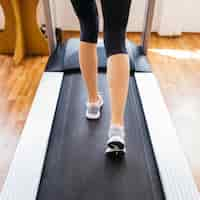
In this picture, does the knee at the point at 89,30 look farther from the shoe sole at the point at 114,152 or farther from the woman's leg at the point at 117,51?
the shoe sole at the point at 114,152

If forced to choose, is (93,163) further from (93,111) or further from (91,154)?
(93,111)

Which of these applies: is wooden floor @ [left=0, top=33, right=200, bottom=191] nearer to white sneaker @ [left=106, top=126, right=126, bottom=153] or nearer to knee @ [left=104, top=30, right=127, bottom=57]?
white sneaker @ [left=106, top=126, right=126, bottom=153]

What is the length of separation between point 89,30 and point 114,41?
0.25 metres

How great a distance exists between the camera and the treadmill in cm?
105

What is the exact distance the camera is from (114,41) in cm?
105

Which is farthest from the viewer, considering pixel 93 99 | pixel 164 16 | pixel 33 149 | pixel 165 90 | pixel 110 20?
pixel 164 16

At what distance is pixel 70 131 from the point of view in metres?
1.37

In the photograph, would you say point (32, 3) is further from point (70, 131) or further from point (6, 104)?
point (70, 131)

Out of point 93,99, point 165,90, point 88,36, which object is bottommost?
point 93,99

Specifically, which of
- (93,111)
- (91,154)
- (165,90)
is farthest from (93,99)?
(165,90)

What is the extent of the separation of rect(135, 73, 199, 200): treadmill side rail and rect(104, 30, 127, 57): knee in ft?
1.63

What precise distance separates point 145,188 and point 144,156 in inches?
7.3

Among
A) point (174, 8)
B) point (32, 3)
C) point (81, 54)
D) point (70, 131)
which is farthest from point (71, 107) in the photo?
point (174, 8)

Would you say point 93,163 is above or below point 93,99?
below
